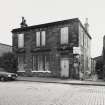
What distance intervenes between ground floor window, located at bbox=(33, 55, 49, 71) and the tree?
3586 mm

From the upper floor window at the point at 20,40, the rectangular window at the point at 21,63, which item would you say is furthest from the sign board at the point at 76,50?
the upper floor window at the point at 20,40

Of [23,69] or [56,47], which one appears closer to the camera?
[56,47]

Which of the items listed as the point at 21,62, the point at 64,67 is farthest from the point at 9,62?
the point at 64,67

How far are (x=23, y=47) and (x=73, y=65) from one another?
8302 millimetres

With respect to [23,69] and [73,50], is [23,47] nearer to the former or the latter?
[23,69]

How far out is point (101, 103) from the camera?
6531 mm

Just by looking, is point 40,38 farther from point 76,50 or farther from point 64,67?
point 76,50

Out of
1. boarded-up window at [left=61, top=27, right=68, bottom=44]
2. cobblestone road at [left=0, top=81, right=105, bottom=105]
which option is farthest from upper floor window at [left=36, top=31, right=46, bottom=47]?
cobblestone road at [left=0, top=81, right=105, bottom=105]

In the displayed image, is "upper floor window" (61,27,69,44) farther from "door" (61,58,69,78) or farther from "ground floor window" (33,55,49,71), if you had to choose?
"ground floor window" (33,55,49,71)

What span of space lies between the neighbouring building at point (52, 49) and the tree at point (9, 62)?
31.8 inches

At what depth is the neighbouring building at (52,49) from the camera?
16.7 meters

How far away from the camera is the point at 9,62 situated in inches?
827

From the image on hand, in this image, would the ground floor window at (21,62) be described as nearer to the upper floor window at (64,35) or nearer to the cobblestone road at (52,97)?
the upper floor window at (64,35)

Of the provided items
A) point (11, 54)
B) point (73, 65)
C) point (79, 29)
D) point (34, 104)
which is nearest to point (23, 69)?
point (11, 54)
